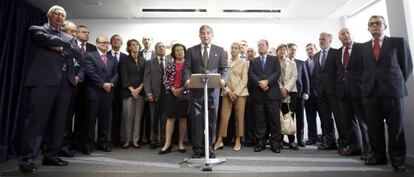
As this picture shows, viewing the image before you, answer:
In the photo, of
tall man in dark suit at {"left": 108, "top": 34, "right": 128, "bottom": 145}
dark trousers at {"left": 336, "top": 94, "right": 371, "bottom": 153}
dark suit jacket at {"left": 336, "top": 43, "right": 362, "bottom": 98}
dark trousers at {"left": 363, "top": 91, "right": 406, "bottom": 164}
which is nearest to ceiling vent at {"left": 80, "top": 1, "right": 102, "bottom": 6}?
tall man in dark suit at {"left": 108, "top": 34, "right": 128, "bottom": 145}

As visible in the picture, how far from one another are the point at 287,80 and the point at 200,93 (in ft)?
5.34

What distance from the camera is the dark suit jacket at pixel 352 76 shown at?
11.1 ft

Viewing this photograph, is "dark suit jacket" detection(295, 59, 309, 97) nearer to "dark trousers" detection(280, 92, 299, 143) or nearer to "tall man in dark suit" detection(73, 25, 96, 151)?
"dark trousers" detection(280, 92, 299, 143)

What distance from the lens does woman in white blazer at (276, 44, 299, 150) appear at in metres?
4.29

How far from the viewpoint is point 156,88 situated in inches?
166

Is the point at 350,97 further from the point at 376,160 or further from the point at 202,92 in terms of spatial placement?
the point at 202,92

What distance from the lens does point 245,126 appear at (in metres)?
4.54

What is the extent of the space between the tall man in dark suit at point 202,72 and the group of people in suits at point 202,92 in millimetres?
11

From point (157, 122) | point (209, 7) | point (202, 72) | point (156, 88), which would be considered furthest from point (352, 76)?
point (209, 7)

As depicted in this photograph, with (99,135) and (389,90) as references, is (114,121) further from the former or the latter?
(389,90)

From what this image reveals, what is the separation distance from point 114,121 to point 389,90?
364 cm

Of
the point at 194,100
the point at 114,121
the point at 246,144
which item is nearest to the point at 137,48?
the point at 114,121

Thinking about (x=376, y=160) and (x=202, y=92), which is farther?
(x=202, y=92)

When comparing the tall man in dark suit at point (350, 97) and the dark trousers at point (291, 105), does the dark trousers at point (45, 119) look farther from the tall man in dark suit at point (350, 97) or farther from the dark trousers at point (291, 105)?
the tall man in dark suit at point (350, 97)
